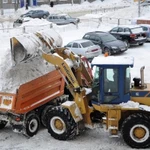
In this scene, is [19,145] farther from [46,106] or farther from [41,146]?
[46,106]

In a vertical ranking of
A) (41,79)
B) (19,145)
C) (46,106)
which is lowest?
(19,145)

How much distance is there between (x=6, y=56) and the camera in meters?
12.6

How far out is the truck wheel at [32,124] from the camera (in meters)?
11.9

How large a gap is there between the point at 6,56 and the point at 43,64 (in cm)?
120

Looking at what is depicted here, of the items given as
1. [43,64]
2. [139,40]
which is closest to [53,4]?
[139,40]

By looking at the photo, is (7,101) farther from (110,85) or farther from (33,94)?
Result: (110,85)

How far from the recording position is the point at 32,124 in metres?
12.2

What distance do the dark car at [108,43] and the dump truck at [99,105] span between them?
43.3 feet

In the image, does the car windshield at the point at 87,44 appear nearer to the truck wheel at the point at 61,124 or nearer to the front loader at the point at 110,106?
the front loader at the point at 110,106

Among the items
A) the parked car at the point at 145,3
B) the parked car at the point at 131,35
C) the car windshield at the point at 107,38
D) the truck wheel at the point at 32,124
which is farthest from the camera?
the parked car at the point at 145,3

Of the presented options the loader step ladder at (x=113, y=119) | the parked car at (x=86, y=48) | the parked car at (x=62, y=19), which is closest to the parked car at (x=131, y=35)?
the parked car at (x=86, y=48)

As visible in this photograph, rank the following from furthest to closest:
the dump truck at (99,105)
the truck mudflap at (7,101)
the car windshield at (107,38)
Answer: the car windshield at (107,38)
the truck mudflap at (7,101)
the dump truck at (99,105)

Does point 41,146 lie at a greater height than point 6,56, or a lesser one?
lesser

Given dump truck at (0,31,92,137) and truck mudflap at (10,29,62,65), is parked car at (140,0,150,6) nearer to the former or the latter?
dump truck at (0,31,92,137)
